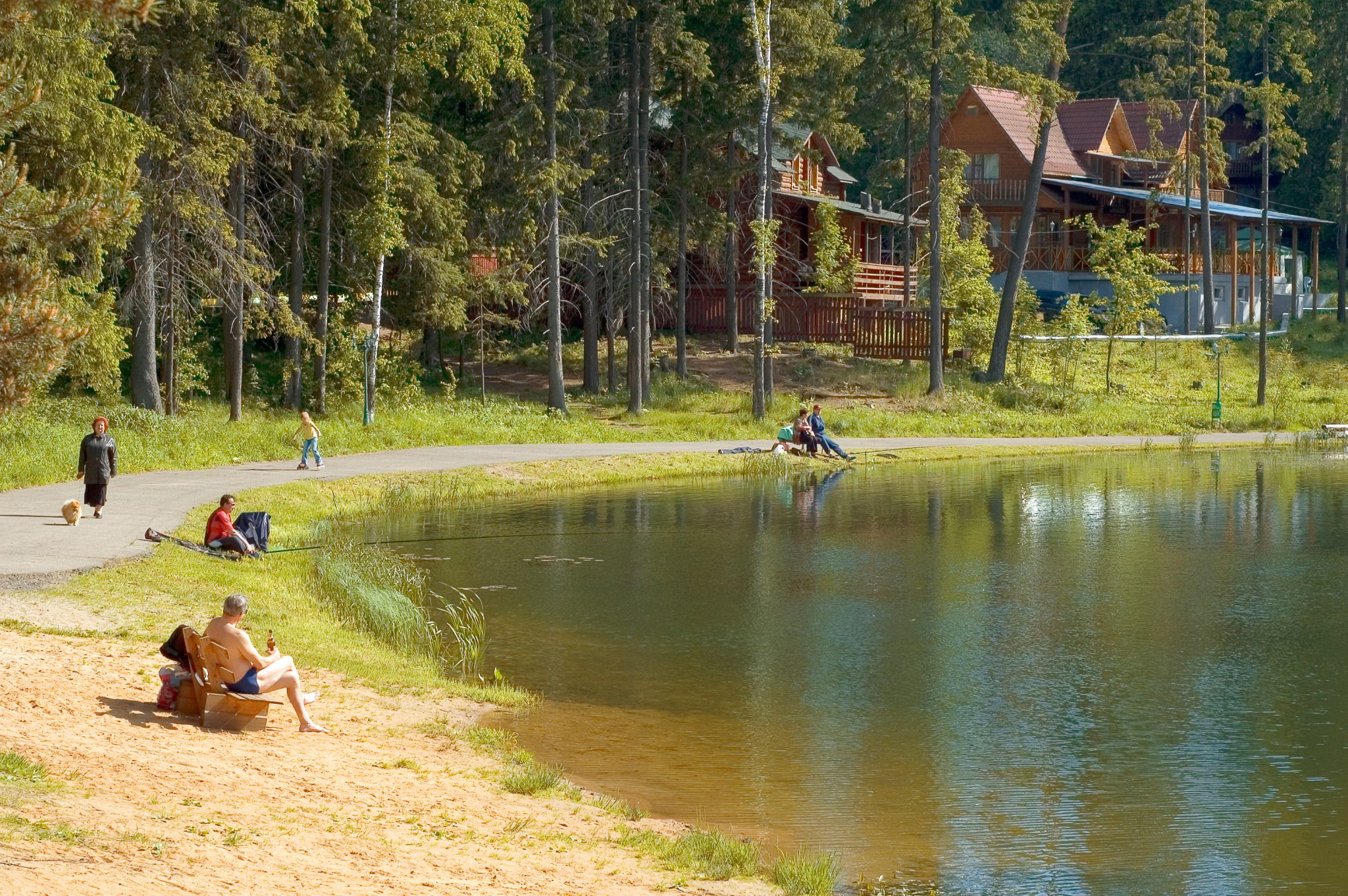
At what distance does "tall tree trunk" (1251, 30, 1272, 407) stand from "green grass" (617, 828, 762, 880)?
38633 millimetres

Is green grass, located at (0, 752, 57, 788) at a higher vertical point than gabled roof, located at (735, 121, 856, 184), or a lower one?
lower

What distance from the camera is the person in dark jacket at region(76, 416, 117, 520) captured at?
2161 cm

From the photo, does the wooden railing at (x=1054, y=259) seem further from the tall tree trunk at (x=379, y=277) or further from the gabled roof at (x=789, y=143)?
the tall tree trunk at (x=379, y=277)

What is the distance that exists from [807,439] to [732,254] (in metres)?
14.4

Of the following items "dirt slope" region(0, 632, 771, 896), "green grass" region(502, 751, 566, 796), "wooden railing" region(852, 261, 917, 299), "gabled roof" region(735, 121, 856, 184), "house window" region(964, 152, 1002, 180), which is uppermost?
"house window" region(964, 152, 1002, 180)

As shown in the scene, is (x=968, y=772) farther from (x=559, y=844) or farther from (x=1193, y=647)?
(x=1193, y=647)

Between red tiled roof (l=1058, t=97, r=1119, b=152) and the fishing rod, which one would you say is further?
red tiled roof (l=1058, t=97, r=1119, b=152)

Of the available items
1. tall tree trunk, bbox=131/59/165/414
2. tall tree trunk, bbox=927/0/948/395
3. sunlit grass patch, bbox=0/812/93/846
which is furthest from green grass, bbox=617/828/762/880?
tall tree trunk, bbox=927/0/948/395

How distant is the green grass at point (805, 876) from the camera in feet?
31.6

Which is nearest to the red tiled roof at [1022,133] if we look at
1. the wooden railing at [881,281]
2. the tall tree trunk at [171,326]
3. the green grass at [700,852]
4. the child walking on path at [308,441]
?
the wooden railing at [881,281]

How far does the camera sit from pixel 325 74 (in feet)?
113

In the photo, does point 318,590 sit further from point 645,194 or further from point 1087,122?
point 1087,122

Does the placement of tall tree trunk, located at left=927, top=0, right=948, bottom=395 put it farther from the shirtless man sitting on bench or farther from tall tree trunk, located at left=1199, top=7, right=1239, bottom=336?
the shirtless man sitting on bench

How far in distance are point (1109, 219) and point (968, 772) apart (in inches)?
2514
